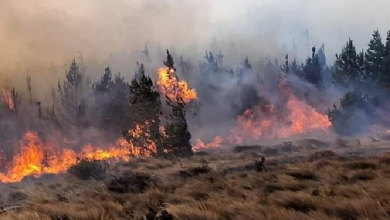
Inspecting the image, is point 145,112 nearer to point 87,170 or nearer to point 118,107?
point 87,170

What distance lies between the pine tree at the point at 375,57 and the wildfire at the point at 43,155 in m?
24.1

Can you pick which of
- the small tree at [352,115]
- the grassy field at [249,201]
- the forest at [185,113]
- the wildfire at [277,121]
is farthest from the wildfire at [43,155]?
the grassy field at [249,201]

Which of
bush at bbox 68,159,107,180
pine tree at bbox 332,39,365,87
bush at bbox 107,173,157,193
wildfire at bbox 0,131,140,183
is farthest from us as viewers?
pine tree at bbox 332,39,365,87

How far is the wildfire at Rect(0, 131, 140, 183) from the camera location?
1418 inches

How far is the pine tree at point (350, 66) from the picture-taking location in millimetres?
40281

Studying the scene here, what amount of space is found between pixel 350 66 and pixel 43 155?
32.4m

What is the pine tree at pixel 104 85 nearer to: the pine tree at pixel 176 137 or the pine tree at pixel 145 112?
the pine tree at pixel 145 112

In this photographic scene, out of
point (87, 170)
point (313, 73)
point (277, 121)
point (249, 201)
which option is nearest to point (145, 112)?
point (87, 170)

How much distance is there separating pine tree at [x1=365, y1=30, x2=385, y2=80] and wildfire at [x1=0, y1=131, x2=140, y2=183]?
24143 mm

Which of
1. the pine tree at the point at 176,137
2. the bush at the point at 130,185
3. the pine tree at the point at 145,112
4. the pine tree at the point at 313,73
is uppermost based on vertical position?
the pine tree at the point at 313,73

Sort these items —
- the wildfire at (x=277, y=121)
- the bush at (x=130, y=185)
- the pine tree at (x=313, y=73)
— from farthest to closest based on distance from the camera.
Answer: the pine tree at (x=313, y=73), the wildfire at (x=277, y=121), the bush at (x=130, y=185)

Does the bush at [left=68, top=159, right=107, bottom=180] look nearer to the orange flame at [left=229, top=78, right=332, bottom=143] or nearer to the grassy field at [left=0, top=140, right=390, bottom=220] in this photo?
the grassy field at [left=0, top=140, right=390, bottom=220]

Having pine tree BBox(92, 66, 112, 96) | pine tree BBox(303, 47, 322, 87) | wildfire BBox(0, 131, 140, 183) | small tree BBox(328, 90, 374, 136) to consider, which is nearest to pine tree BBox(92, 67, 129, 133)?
pine tree BBox(92, 66, 112, 96)

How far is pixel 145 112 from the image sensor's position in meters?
26.2
